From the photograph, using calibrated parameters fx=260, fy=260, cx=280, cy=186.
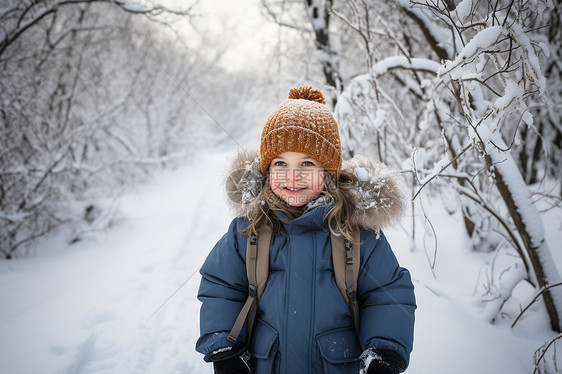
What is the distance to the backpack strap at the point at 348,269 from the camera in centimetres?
129

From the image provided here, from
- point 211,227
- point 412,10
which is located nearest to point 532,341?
point 412,10

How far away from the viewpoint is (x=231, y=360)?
1264 millimetres

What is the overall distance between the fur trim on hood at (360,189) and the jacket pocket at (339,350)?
1.79ft

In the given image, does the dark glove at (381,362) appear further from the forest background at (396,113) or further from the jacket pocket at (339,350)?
the forest background at (396,113)

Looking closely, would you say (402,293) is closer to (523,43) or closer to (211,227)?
(523,43)

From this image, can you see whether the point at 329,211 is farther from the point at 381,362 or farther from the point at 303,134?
the point at 381,362

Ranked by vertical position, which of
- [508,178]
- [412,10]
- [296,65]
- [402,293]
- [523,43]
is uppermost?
[296,65]

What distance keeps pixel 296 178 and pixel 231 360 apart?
37.4 inches

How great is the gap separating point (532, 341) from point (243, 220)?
230cm

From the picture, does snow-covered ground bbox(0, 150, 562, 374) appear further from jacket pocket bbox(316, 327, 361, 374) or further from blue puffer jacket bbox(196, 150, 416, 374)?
jacket pocket bbox(316, 327, 361, 374)

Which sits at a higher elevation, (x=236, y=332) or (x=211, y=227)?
(x=211, y=227)

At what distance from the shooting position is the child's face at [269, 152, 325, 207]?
4.51 ft

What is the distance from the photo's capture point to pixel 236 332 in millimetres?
1270

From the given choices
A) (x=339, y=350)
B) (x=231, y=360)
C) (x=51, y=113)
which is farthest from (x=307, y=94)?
(x=51, y=113)
